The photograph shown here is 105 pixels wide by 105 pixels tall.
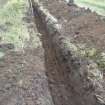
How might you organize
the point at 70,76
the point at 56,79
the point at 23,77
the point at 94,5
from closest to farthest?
the point at 70,76, the point at 23,77, the point at 56,79, the point at 94,5

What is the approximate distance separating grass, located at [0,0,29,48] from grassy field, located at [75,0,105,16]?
3802 mm

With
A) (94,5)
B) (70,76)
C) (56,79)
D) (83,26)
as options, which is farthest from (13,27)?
(70,76)

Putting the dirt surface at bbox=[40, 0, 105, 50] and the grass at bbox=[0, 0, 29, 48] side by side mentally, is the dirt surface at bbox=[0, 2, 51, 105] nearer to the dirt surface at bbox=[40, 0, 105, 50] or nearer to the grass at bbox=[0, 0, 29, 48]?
the grass at bbox=[0, 0, 29, 48]

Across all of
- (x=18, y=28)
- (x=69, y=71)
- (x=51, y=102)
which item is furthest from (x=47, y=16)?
(x=51, y=102)

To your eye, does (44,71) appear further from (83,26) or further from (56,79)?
(83,26)

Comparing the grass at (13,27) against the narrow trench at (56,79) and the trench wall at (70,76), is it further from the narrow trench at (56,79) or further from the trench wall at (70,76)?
the trench wall at (70,76)

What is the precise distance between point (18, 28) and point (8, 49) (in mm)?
3384

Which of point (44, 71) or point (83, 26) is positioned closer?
point (44, 71)

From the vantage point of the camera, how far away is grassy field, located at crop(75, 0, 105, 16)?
55.8 ft

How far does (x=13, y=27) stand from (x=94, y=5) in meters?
6.03

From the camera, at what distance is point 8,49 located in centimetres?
1155

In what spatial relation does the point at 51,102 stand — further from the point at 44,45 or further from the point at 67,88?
Answer: the point at 44,45

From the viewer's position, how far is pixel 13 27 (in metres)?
15.1

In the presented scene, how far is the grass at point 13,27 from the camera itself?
12.9 meters
